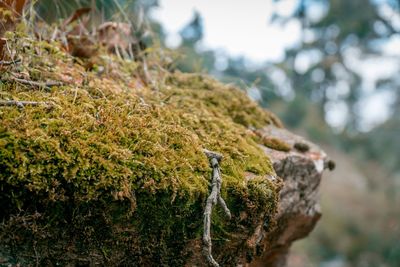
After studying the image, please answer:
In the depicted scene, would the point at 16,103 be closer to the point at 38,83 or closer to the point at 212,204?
the point at 38,83

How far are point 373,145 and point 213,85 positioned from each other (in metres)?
13.7

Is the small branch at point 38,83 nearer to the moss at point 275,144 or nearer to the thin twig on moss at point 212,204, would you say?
the thin twig on moss at point 212,204

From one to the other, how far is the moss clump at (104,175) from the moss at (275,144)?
1.48ft

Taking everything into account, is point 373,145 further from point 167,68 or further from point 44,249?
point 44,249

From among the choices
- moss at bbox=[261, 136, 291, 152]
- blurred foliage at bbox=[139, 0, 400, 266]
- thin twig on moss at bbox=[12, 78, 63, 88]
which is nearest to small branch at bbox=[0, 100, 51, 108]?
thin twig on moss at bbox=[12, 78, 63, 88]

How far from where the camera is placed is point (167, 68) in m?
3.05

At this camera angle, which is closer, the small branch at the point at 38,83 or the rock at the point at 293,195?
the small branch at the point at 38,83

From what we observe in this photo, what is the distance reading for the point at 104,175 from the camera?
4.14ft

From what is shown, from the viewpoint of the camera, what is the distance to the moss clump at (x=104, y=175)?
119 centimetres

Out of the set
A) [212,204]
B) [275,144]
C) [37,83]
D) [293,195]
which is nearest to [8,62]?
[37,83]

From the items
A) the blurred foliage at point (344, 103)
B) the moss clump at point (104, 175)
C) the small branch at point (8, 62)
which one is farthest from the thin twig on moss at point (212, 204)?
the blurred foliage at point (344, 103)

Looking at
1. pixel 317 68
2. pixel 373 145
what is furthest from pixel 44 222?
pixel 317 68

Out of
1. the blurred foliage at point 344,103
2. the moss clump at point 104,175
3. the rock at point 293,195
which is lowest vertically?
the moss clump at point 104,175

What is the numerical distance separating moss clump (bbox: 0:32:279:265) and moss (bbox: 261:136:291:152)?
45 cm
